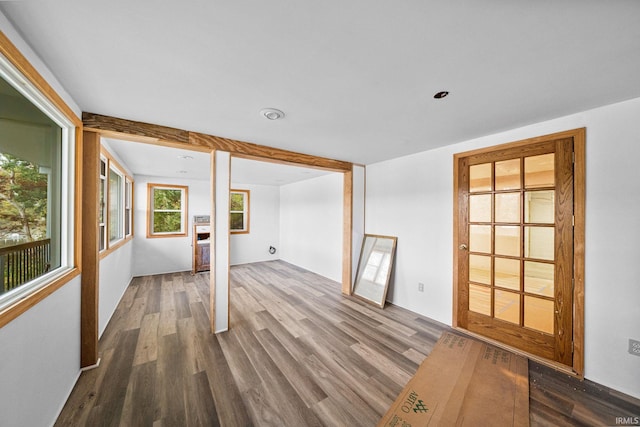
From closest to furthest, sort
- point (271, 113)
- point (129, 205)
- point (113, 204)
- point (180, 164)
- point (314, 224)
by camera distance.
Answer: point (271, 113) → point (113, 204) → point (180, 164) → point (129, 205) → point (314, 224)

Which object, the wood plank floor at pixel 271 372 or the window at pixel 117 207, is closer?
the wood plank floor at pixel 271 372

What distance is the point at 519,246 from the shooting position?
2.30 meters

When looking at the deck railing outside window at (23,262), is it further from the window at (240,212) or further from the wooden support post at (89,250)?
the window at (240,212)

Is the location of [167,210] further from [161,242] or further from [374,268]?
[374,268]

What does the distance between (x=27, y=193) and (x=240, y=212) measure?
16.2 ft

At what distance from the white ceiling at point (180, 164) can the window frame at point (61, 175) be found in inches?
30.7

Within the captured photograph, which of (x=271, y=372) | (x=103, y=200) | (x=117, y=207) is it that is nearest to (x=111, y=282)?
(x=103, y=200)

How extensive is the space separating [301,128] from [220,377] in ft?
8.08

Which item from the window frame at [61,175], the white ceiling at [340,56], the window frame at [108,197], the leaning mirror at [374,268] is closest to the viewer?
the white ceiling at [340,56]

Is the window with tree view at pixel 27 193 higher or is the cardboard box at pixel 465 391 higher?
the window with tree view at pixel 27 193

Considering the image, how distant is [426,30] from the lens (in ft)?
3.53

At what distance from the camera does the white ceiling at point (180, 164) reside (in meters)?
3.06

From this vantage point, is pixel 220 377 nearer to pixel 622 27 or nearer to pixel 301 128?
pixel 301 128

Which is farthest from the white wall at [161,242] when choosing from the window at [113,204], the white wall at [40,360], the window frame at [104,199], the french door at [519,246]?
the french door at [519,246]
